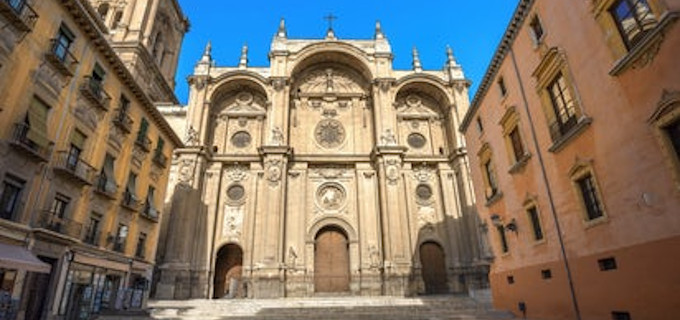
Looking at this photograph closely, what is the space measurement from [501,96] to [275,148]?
15.3m

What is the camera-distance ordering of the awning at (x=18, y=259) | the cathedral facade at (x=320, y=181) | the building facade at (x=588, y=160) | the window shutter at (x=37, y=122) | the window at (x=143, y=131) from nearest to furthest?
the building facade at (x=588, y=160), the awning at (x=18, y=259), the window shutter at (x=37, y=122), the window at (x=143, y=131), the cathedral facade at (x=320, y=181)

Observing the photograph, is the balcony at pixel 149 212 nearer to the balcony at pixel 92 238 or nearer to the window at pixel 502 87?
the balcony at pixel 92 238

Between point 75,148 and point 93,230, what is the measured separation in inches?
138

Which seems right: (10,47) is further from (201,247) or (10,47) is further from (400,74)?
(400,74)

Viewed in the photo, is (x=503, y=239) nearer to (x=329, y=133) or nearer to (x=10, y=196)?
(x=329, y=133)

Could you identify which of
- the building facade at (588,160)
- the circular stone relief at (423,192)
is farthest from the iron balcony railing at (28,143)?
the circular stone relief at (423,192)

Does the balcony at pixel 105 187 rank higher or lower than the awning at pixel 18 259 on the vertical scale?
higher

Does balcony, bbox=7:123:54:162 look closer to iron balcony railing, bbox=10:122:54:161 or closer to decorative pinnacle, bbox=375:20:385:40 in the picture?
iron balcony railing, bbox=10:122:54:161

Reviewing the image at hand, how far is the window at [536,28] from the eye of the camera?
39.1ft

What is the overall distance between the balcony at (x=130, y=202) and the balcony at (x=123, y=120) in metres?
3.02

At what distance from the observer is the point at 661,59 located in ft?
23.7

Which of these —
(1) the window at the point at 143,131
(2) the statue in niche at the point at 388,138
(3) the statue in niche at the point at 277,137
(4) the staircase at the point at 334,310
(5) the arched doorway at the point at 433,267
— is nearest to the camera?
(4) the staircase at the point at 334,310

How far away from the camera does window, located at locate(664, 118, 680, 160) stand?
712 cm

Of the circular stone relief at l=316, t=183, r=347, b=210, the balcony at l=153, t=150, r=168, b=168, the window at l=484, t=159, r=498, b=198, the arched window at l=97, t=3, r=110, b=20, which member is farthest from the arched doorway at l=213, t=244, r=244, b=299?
the arched window at l=97, t=3, r=110, b=20
